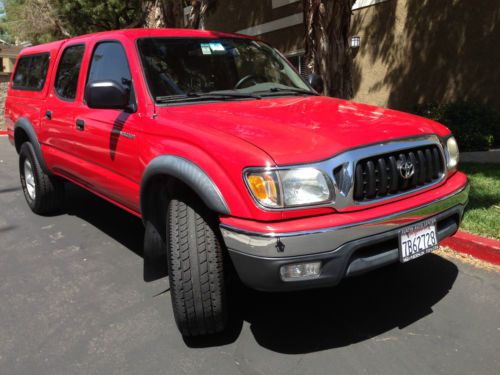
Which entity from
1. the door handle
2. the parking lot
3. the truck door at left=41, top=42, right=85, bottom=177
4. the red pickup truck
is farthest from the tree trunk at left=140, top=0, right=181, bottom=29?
the parking lot

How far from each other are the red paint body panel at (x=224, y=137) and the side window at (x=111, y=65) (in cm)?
7

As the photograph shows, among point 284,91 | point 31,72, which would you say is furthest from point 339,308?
point 31,72

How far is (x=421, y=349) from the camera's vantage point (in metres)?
2.80

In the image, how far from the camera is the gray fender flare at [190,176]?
8.37ft

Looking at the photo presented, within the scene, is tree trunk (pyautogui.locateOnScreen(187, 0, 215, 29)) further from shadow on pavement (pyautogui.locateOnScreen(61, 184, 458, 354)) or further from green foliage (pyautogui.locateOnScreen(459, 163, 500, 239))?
shadow on pavement (pyautogui.locateOnScreen(61, 184, 458, 354))

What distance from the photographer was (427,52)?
9.70m

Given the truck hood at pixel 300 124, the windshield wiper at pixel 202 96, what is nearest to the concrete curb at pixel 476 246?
the truck hood at pixel 300 124

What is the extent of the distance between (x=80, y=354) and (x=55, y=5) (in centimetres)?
2032

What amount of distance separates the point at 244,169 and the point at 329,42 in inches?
160

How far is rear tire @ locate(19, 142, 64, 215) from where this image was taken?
5.20m

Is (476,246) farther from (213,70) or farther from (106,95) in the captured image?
(106,95)

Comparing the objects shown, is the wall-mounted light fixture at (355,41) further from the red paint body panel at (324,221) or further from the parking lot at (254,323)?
the red paint body panel at (324,221)

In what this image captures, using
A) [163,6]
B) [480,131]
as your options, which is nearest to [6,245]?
[163,6]

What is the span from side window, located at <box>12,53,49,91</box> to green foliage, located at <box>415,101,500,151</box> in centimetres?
620
